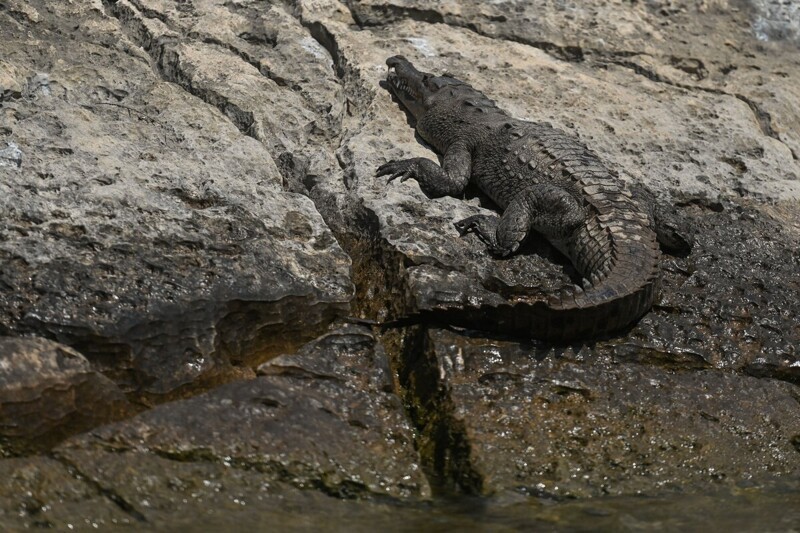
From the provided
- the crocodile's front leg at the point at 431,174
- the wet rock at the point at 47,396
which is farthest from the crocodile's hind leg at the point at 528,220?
the wet rock at the point at 47,396

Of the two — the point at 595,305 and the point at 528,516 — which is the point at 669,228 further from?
the point at 528,516

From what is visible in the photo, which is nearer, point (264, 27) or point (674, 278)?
point (674, 278)

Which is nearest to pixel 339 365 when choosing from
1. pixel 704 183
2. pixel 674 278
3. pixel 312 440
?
pixel 312 440

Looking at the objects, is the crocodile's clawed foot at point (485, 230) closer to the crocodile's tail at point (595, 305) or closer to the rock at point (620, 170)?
the rock at point (620, 170)

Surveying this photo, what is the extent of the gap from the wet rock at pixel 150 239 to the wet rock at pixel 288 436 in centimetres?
28

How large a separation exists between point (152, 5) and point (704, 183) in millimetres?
3820

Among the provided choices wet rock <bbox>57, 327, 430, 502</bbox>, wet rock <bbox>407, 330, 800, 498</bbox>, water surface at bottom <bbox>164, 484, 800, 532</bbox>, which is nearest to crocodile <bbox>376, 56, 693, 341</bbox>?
wet rock <bbox>407, 330, 800, 498</bbox>

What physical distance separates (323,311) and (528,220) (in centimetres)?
126

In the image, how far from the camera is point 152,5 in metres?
6.45

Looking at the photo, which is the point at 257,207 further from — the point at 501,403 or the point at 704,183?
the point at 704,183

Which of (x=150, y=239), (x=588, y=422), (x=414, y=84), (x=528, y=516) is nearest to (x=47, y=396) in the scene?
(x=150, y=239)

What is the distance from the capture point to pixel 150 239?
4.20 m

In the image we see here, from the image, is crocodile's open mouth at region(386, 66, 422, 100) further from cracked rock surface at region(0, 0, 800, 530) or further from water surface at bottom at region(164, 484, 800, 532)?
water surface at bottom at region(164, 484, 800, 532)

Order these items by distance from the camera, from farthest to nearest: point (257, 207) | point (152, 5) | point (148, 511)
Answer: point (152, 5)
point (257, 207)
point (148, 511)
